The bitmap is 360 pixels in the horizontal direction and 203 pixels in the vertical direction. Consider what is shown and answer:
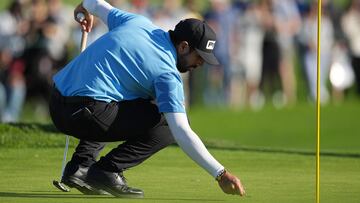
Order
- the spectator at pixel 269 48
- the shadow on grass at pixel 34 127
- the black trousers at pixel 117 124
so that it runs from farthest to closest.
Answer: the spectator at pixel 269 48
the shadow on grass at pixel 34 127
the black trousers at pixel 117 124

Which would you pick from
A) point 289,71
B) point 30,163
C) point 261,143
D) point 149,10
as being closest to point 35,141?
point 30,163

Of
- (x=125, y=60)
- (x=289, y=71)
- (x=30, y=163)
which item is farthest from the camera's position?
(x=289, y=71)

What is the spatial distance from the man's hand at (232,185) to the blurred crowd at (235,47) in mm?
14828

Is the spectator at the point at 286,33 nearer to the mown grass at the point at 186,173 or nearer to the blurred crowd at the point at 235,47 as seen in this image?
the blurred crowd at the point at 235,47

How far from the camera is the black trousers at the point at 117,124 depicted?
9531mm

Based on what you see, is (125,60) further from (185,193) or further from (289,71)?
(289,71)

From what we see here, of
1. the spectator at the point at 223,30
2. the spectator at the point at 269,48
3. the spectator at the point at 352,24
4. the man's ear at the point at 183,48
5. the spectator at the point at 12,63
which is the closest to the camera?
the man's ear at the point at 183,48

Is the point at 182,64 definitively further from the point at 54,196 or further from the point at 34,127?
the point at 34,127

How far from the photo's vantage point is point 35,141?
1412cm

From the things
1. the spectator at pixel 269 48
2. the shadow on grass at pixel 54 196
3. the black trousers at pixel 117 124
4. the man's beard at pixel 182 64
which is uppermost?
the man's beard at pixel 182 64

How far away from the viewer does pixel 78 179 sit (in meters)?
9.94

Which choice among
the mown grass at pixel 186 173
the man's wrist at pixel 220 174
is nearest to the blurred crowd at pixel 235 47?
the mown grass at pixel 186 173

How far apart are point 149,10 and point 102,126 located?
16627 millimetres

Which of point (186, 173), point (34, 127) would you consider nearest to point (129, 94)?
point (186, 173)
